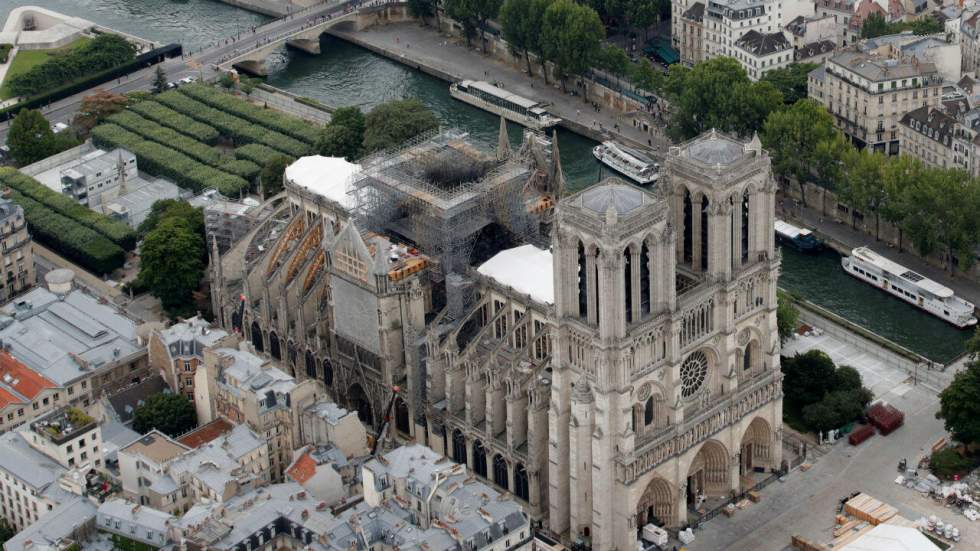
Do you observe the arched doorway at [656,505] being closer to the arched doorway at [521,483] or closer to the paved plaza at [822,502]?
the paved plaza at [822,502]

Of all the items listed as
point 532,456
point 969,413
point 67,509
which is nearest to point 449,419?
point 532,456

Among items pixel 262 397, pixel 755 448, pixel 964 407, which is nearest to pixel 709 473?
pixel 755 448

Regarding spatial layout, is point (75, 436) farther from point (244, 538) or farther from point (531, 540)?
point (531, 540)

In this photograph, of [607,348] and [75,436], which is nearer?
[607,348]

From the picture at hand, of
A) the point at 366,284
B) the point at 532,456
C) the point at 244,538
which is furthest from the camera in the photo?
the point at 366,284

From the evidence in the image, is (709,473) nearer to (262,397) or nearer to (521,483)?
(521,483)

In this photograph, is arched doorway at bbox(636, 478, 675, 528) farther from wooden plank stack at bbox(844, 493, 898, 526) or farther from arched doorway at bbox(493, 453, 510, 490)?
wooden plank stack at bbox(844, 493, 898, 526)

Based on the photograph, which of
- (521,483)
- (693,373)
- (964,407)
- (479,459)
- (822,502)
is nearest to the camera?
(693,373)
